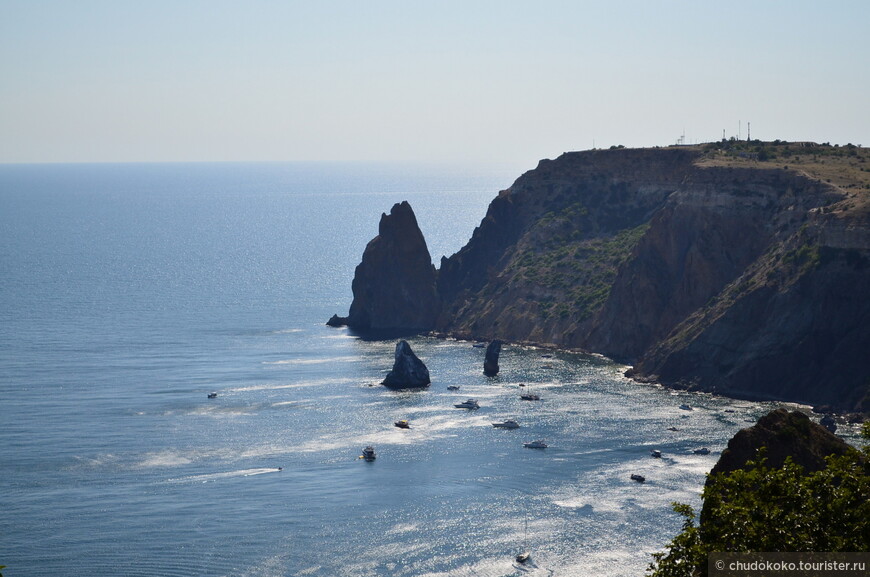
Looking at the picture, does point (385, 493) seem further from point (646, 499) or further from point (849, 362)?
point (849, 362)

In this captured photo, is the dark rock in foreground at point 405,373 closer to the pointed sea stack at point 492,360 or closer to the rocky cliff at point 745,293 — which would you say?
the pointed sea stack at point 492,360

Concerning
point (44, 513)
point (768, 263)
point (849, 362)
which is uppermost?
point (768, 263)

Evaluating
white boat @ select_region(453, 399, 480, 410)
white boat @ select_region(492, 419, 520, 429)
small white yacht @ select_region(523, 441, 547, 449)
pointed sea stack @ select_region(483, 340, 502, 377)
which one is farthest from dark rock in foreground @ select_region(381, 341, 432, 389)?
small white yacht @ select_region(523, 441, 547, 449)

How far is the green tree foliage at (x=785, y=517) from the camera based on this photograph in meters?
46.7

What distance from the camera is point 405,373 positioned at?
162 metres

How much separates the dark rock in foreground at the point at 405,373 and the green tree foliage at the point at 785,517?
112m

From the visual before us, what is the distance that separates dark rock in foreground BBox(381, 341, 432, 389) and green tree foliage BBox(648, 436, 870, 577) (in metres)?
112

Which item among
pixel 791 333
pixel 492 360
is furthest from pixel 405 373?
pixel 791 333

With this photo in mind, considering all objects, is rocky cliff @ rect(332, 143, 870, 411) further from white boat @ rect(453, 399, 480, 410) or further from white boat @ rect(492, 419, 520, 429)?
white boat @ rect(492, 419, 520, 429)

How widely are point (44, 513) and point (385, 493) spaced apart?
30.2 meters

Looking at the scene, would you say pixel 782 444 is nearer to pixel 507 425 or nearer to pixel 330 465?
pixel 330 465

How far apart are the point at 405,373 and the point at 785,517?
11570 centimetres

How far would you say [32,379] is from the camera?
16588cm

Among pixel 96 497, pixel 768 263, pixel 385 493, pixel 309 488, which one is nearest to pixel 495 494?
pixel 385 493
